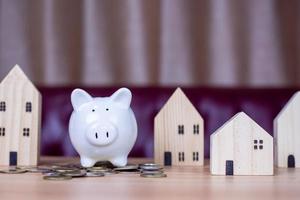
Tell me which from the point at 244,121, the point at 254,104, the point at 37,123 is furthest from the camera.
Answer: the point at 254,104

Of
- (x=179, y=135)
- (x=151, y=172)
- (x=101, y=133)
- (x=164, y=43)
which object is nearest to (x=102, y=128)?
(x=101, y=133)

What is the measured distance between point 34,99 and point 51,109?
1.55ft

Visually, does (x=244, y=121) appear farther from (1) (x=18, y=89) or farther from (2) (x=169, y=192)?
(1) (x=18, y=89)

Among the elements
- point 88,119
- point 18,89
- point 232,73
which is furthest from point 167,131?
point 232,73

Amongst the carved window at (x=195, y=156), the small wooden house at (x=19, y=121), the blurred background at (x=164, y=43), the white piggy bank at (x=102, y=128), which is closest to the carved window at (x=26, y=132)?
the small wooden house at (x=19, y=121)

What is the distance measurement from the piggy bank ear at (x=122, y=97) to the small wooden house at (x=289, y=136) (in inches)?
14.1

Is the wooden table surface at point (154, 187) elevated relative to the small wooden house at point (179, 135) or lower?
lower

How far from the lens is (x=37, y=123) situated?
1.08 m

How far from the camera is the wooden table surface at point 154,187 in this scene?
695 mm

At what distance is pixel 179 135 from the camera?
114 centimetres

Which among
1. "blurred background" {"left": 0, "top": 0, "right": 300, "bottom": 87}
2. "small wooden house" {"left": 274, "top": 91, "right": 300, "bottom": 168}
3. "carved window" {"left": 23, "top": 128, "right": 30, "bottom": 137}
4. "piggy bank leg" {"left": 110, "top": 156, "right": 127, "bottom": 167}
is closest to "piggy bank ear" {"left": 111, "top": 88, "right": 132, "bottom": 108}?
"piggy bank leg" {"left": 110, "top": 156, "right": 127, "bottom": 167}

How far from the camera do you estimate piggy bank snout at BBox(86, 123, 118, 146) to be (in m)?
0.96

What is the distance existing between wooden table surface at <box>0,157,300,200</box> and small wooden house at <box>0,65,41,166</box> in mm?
161

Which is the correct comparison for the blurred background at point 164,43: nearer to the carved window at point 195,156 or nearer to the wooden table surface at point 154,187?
the carved window at point 195,156
